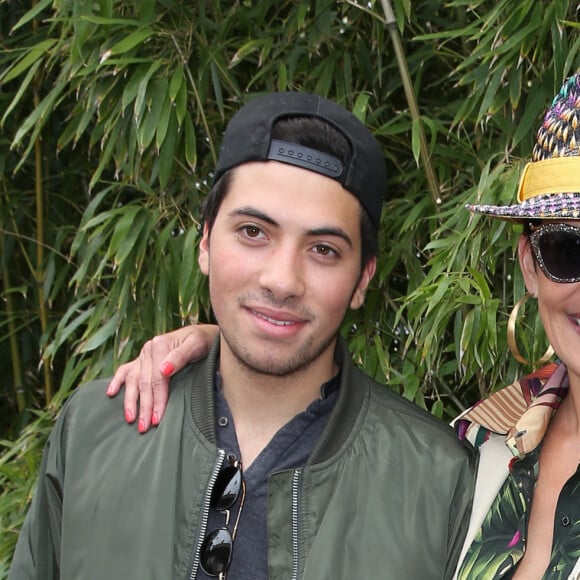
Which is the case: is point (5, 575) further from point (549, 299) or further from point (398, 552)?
point (549, 299)

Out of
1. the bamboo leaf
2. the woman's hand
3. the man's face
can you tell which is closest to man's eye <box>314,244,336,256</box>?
the man's face

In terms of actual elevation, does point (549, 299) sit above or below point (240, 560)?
above

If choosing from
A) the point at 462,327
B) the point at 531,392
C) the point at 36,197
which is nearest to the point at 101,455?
the point at 531,392

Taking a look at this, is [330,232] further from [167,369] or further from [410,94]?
[410,94]

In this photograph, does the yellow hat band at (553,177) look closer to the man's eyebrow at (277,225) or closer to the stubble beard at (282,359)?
the man's eyebrow at (277,225)

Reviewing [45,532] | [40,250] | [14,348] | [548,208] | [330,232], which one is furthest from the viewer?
[14,348]

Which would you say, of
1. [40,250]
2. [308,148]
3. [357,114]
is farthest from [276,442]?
[40,250]

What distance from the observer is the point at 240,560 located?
5.58 ft

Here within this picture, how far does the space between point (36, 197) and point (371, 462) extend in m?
2.05

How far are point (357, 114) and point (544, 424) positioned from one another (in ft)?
3.79

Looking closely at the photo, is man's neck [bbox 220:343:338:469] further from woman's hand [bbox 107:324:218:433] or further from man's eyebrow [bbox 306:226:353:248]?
man's eyebrow [bbox 306:226:353:248]

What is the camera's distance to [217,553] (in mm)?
1684

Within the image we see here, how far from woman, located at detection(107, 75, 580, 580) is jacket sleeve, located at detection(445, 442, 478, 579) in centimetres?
3

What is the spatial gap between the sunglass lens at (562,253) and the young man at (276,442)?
36 cm
